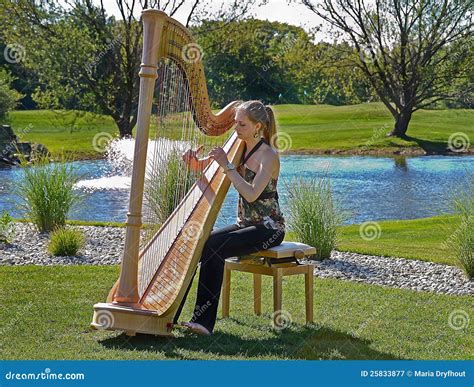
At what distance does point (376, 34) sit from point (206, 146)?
20935 mm

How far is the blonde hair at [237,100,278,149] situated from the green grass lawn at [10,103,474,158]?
17.5m

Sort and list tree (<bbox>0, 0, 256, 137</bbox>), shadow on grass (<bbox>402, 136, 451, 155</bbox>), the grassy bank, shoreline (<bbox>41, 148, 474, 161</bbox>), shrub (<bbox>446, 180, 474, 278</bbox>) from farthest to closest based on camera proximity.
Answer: shadow on grass (<bbox>402, 136, 451, 155</bbox>)
shoreline (<bbox>41, 148, 474, 161</bbox>)
tree (<bbox>0, 0, 256, 137</bbox>)
the grassy bank
shrub (<bbox>446, 180, 474, 278</bbox>)

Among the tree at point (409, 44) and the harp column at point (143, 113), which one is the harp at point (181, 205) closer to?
the harp column at point (143, 113)

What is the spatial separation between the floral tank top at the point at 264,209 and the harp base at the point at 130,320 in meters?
0.87

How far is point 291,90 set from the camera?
3198 cm

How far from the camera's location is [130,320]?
3.88 meters

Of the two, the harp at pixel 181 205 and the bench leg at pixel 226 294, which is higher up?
the harp at pixel 181 205

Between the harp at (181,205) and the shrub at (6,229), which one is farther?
the shrub at (6,229)

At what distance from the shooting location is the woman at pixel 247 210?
4.30 metres

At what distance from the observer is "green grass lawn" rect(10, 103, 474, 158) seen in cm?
2423

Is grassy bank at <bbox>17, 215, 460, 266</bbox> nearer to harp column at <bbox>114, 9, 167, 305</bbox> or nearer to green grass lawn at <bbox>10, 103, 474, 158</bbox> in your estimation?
harp column at <bbox>114, 9, 167, 305</bbox>

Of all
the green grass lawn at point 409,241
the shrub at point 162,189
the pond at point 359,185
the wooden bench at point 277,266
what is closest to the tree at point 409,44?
the pond at point 359,185

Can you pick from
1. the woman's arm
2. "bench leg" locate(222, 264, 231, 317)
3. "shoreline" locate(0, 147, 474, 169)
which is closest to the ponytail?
the woman's arm

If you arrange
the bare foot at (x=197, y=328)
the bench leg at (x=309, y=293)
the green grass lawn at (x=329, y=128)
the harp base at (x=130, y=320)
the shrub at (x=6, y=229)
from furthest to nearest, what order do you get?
the green grass lawn at (x=329, y=128) → the shrub at (x=6, y=229) → the bench leg at (x=309, y=293) → the bare foot at (x=197, y=328) → the harp base at (x=130, y=320)
